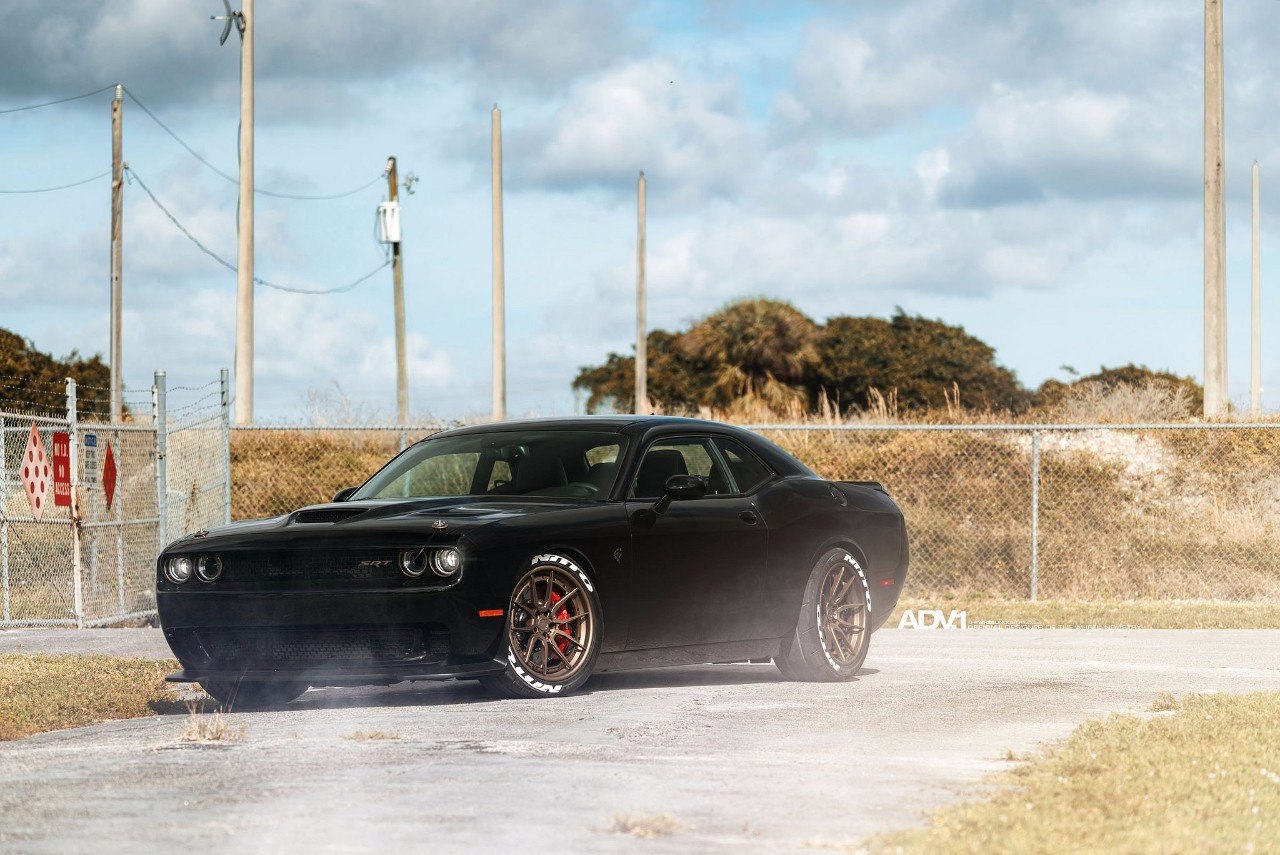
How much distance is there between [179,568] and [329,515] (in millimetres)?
839

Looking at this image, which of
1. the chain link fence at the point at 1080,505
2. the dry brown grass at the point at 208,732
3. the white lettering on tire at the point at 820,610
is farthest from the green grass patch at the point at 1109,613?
the dry brown grass at the point at 208,732

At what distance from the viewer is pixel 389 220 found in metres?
42.2

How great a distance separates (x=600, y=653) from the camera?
9.20 metres

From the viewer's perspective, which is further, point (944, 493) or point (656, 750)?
point (944, 493)

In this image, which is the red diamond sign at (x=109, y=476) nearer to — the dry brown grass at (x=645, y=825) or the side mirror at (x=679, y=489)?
the side mirror at (x=679, y=489)

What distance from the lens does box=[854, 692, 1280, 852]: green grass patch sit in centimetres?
546

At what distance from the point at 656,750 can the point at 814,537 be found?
128 inches

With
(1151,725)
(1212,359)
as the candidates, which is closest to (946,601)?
(1212,359)

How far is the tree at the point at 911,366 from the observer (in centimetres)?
6025

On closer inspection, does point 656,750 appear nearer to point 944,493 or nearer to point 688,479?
point 688,479

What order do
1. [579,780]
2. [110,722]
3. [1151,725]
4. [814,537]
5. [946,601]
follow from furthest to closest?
[946,601] → [814,537] → [110,722] → [1151,725] → [579,780]

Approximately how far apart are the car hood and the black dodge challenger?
0.05ft

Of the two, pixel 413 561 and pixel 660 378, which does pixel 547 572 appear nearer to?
pixel 413 561

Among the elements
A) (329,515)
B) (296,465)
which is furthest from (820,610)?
(296,465)
